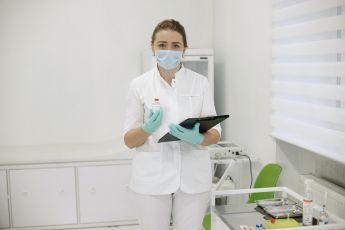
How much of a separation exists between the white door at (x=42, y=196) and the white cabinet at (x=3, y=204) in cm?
6

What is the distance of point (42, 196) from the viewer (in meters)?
3.55

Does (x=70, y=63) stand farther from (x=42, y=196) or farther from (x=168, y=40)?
(x=168, y=40)

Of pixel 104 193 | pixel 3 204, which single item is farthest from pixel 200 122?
pixel 3 204

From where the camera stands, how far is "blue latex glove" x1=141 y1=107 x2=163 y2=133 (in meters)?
1.79

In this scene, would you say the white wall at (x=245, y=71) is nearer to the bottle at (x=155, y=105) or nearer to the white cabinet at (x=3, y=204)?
the bottle at (x=155, y=105)

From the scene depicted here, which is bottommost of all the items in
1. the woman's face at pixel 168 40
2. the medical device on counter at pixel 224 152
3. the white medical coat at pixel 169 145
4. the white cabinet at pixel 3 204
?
the white cabinet at pixel 3 204

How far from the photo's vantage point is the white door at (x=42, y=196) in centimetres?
353

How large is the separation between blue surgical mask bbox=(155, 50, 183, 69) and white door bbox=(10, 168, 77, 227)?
2.00 metres

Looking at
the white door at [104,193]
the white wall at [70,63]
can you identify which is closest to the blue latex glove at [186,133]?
the white door at [104,193]

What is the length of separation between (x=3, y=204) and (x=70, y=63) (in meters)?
→ 1.52

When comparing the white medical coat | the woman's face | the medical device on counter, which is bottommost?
the medical device on counter

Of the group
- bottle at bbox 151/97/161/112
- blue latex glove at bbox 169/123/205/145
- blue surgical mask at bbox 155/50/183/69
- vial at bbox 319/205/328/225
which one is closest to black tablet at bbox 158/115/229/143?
blue latex glove at bbox 169/123/205/145

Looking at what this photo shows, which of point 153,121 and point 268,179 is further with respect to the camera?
point 268,179

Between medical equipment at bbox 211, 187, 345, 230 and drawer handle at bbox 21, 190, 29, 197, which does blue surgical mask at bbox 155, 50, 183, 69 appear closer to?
medical equipment at bbox 211, 187, 345, 230
